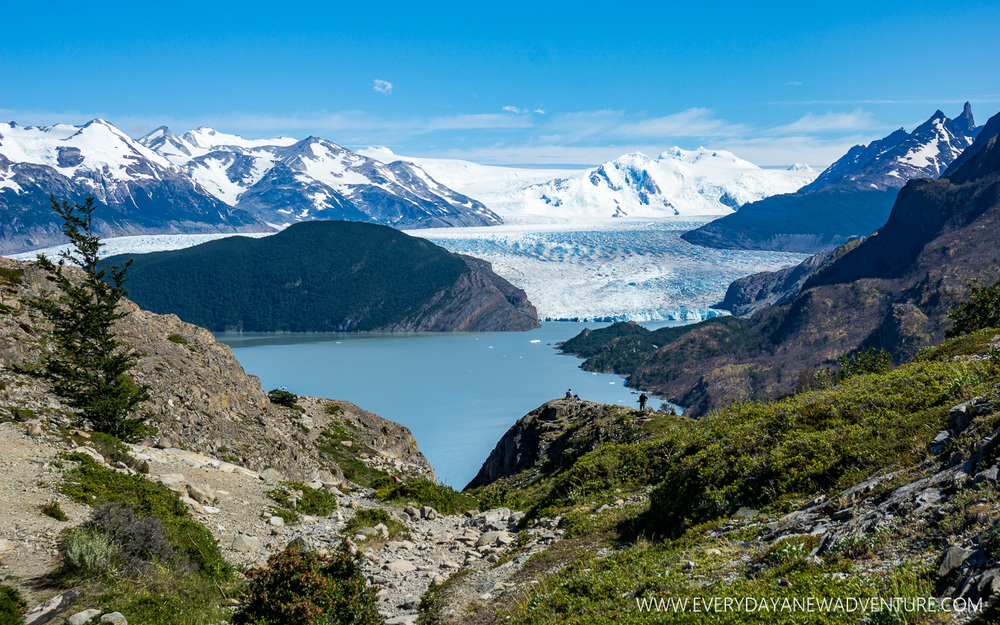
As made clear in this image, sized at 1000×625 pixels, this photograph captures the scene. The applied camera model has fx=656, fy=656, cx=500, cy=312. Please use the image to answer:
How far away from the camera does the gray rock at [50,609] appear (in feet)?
30.7

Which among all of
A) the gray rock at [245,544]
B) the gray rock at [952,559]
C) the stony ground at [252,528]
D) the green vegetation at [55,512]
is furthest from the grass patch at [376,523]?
the gray rock at [952,559]

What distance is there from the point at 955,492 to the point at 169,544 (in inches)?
508

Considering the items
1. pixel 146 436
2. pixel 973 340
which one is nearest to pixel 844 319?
pixel 973 340

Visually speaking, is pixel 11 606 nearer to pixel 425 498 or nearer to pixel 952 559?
pixel 952 559

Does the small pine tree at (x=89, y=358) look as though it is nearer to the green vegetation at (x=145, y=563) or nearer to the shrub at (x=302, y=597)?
the green vegetation at (x=145, y=563)

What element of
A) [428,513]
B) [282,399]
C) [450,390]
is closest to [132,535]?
[428,513]

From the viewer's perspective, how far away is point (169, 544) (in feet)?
40.1

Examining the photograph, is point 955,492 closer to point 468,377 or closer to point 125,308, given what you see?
point 125,308

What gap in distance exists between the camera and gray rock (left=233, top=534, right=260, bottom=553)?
14922mm

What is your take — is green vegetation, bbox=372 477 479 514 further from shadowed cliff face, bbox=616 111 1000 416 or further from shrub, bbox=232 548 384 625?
shadowed cliff face, bbox=616 111 1000 416

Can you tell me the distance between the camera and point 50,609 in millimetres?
9594

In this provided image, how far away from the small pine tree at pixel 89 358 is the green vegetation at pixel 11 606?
13.4 meters

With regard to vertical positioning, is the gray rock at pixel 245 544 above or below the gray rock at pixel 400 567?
above

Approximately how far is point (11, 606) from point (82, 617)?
3.07 ft
